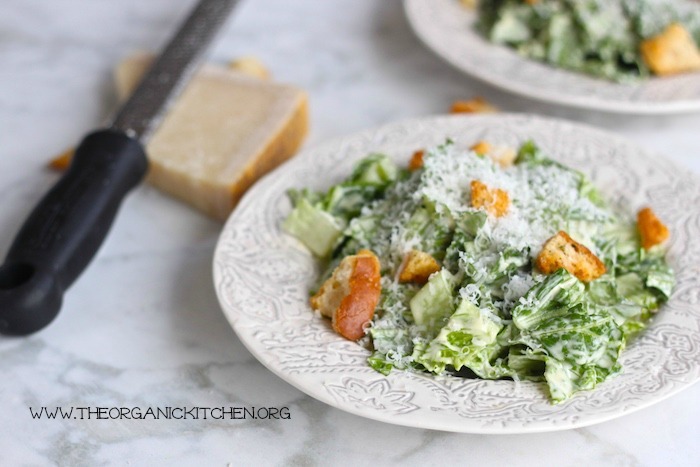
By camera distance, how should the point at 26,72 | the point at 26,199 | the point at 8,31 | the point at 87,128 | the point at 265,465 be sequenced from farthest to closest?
1. the point at 8,31
2. the point at 26,72
3. the point at 87,128
4. the point at 26,199
5. the point at 265,465

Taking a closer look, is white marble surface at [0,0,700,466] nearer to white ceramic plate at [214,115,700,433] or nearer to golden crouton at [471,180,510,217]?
white ceramic plate at [214,115,700,433]

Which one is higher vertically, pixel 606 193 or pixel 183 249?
pixel 606 193

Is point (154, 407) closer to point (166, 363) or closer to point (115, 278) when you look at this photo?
point (166, 363)

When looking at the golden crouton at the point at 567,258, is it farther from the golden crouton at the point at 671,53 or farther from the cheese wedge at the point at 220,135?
the golden crouton at the point at 671,53

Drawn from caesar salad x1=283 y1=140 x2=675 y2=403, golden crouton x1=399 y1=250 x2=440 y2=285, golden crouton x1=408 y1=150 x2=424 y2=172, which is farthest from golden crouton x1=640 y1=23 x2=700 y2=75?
golden crouton x1=399 y1=250 x2=440 y2=285

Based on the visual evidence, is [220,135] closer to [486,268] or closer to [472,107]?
[472,107]

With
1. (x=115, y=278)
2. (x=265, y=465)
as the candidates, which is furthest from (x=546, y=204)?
(x=115, y=278)
